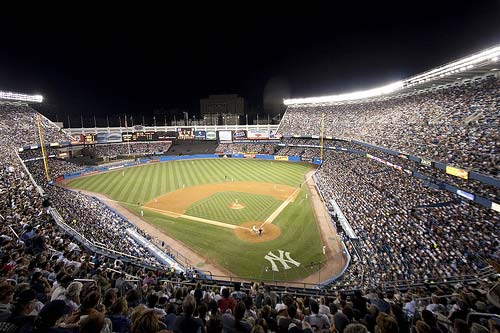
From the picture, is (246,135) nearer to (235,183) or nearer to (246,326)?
(235,183)

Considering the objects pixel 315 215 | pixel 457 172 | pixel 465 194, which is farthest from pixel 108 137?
pixel 465 194

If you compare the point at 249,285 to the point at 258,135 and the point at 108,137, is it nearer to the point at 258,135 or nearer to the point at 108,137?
the point at 258,135

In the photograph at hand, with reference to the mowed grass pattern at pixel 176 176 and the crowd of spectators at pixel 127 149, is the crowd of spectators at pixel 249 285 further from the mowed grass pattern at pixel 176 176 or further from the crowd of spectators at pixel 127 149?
the crowd of spectators at pixel 127 149

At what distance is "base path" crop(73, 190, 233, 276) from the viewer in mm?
Result: 17644

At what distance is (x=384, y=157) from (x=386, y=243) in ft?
62.5

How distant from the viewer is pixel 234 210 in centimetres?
2850

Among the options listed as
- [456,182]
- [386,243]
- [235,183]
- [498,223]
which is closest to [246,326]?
[386,243]

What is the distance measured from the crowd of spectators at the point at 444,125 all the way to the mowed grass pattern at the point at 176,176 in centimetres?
1473

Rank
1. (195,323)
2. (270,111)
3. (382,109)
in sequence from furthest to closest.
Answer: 1. (270,111)
2. (382,109)
3. (195,323)

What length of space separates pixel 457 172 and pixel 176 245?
2386 cm

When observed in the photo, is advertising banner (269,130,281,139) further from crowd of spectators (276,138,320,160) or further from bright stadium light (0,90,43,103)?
bright stadium light (0,90,43,103)

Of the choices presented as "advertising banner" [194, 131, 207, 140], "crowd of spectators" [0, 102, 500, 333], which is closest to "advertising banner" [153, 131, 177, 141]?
"advertising banner" [194, 131, 207, 140]

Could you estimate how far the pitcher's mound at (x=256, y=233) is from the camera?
2167 cm

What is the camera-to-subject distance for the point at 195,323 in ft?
13.3
